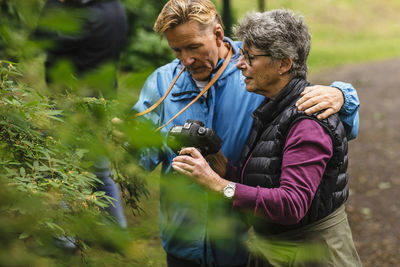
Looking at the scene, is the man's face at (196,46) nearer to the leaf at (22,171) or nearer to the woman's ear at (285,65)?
the woman's ear at (285,65)

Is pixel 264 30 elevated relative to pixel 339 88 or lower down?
elevated

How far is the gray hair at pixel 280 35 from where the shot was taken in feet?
6.55

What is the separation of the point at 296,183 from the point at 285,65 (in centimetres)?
54

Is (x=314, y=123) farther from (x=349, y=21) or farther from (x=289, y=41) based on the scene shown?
(x=349, y=21)

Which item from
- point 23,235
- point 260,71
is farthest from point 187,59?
point 23,235

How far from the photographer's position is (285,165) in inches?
72.6

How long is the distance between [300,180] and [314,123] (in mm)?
228

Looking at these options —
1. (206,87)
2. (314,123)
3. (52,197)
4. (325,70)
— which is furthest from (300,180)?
(325,70)

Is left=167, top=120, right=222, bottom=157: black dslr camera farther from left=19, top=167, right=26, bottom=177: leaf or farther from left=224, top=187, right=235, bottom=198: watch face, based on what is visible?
left=19, top=167, right=26, bottom=177: leaf

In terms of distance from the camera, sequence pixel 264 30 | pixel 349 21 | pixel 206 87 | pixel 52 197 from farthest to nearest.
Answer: pixel 349 21, pixel 206 87, pixel 264 30, pixel 52 197

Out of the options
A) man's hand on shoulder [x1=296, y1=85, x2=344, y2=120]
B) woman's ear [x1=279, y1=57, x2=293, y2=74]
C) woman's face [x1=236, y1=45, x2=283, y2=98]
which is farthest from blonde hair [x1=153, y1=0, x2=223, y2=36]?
man's hand on shoulder [x1=296, y1=85, x2=344, y2=120]

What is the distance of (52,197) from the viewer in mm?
1107

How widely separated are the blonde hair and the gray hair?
0.21m

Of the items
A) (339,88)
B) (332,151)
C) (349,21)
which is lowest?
(349,21)
